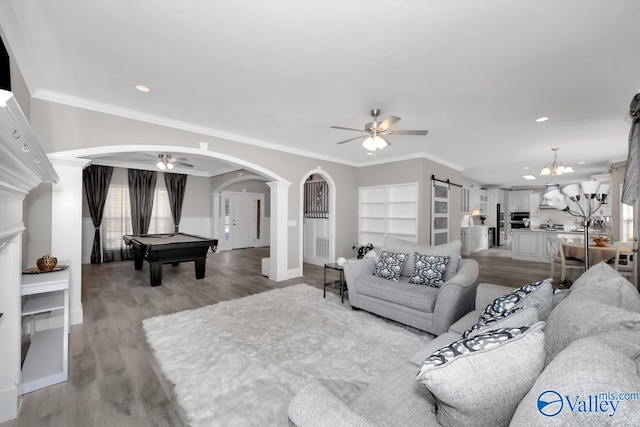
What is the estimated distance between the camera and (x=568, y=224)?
10000 mm

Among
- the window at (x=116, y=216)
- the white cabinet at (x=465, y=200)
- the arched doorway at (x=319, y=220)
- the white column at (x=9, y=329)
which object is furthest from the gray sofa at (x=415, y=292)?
the window at (x=116, y=216)

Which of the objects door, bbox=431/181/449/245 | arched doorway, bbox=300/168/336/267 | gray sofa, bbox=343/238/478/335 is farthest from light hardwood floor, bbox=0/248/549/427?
gray sofa, bbox=343/238/478/335

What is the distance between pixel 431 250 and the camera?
352 centimetres

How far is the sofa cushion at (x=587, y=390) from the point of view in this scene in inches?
23.6

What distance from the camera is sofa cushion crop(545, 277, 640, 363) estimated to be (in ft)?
3.26

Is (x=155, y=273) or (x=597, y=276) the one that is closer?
(x=597, y=276)

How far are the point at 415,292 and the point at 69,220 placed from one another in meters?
4.14

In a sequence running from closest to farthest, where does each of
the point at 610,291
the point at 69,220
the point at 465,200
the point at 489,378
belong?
the point at 489,378, the point at 610,291, the point at 69,220, the point at 465,200

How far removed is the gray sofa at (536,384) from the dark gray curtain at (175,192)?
846 cm

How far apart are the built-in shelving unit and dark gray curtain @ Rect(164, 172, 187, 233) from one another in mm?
5597

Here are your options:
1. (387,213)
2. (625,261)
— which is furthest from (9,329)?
(625,261)

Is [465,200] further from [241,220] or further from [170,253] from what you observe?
[170,253]

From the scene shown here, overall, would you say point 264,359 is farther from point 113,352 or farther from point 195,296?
point 195,296

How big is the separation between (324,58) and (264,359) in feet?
9.09
